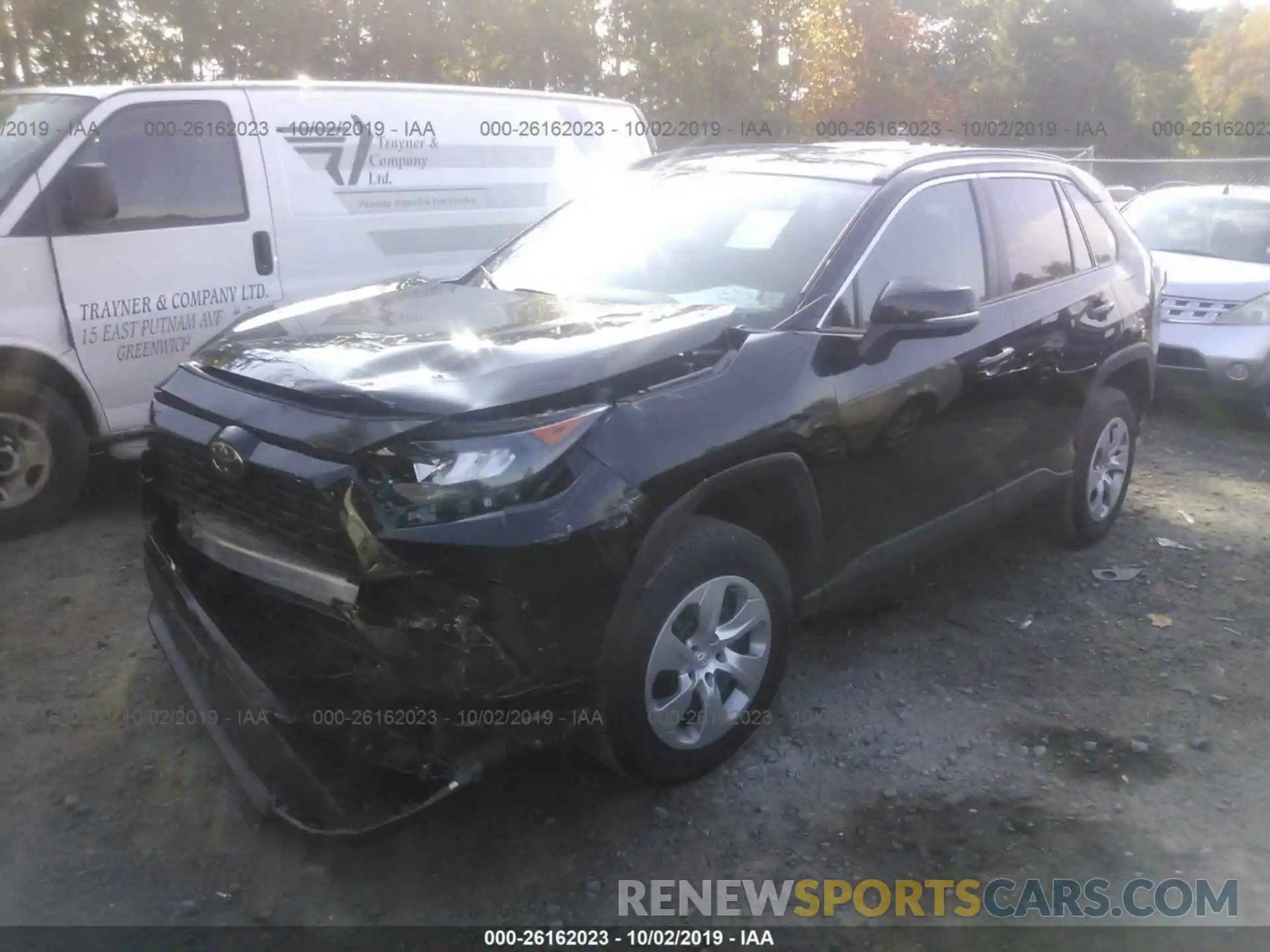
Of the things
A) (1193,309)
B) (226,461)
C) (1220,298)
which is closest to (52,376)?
(226,461)

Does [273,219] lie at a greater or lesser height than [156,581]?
greater

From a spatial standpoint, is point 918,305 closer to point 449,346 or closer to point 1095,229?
point 449,346

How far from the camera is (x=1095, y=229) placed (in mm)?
5176

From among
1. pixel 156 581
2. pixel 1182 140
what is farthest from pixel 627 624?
pixel 1182 140

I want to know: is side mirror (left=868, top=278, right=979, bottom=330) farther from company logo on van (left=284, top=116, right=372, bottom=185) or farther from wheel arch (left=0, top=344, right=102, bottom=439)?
wheel arch (left=0, top=344, right=102, bottom=439)

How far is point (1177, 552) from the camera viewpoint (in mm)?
5504

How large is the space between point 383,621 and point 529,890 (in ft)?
2.78

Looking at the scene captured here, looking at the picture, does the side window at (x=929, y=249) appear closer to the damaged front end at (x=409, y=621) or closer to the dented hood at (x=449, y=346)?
the dented hood at (x=449, y=346)

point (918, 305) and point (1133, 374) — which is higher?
point (918, 305)

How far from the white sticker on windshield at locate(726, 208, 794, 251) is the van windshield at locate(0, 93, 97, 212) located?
3.18m

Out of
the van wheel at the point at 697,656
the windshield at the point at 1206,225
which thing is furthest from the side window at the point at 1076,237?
the windshield at the point at 1206,225

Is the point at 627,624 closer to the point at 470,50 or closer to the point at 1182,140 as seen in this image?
the point at 470,50

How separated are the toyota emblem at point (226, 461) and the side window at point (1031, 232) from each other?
298 cm

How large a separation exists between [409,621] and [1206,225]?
845cm
